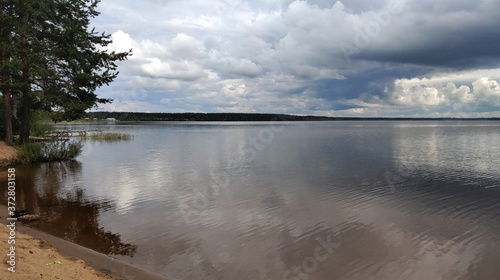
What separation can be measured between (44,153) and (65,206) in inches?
712

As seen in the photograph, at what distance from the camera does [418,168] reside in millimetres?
30000

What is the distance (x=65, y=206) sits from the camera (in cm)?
1625

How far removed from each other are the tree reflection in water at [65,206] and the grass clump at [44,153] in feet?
7.28

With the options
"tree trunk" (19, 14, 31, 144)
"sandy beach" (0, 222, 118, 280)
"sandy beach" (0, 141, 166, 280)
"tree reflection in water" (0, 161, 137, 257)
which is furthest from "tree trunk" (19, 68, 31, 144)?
"sandy beach" (0, 222, 118, 280)

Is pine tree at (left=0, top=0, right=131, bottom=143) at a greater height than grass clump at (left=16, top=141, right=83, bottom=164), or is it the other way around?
pine tree at (left=0, top=0, right=131, bottom=143)

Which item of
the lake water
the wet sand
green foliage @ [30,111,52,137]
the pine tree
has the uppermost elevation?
the pine tree

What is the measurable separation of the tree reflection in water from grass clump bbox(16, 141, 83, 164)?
2219 mm

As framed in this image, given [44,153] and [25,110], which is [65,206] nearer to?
[44,153]

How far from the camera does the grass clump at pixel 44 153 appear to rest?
95.1ft

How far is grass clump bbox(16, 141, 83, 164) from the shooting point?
1141 inches

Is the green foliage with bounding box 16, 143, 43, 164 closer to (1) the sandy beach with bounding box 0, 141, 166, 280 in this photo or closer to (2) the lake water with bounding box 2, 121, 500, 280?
(2) the lake water with bounding box 2, 121, 500, 280

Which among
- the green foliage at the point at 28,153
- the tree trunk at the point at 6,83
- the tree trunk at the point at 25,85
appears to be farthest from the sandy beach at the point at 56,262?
the green foliage at the point at 28,153

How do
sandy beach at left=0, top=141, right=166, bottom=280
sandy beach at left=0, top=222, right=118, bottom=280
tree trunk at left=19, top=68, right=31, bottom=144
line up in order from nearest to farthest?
sandy beach at left=0, top=222, right=118, bottom=280
sandy beach at left=0, top=141, right=166, bottom=280
tree trunk at left=19, top=68, right=31, bottom=144

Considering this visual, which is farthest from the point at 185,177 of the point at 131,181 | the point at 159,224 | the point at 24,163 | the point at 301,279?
the point at 301,279
